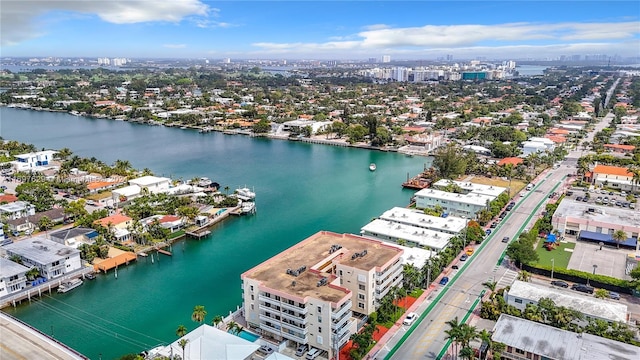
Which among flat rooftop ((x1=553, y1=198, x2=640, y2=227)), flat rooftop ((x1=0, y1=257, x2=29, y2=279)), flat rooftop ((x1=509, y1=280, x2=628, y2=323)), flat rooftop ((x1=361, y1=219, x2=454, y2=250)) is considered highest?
flat rooftop ((x1=553, y1=198, x2=640, y2=227))

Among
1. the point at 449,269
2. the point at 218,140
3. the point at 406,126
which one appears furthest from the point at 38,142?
the point at 449,269

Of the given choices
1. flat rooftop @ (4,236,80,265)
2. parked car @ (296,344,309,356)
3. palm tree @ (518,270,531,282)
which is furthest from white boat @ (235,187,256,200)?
palm tree @ (518,270,531,282)

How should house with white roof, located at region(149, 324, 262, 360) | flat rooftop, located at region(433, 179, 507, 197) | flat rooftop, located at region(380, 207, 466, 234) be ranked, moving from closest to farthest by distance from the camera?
1. house with white roof, located at region(149, 324, 262, 360)
2. flat rooftop, located at region(380, 207, 466, 234)
3. flat rooftop, located at region(433, 179, 507, 197)

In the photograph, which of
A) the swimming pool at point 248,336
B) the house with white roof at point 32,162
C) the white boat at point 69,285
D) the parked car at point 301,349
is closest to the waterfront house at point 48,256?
the white boat at point 69,285

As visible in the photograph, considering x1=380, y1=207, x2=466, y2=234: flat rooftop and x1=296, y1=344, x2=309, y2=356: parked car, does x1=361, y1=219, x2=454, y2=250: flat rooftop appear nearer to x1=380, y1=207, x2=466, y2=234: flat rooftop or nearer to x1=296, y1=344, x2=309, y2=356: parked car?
x1=380, y1=207, x2=466, y2=234: flat rooftop

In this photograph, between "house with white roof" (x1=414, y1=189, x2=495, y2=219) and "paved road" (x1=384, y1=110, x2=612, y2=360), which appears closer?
"paved road" (x1=384, y1=110, x2=612, y2=360)

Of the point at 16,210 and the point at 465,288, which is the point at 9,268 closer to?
the point at 16,210
